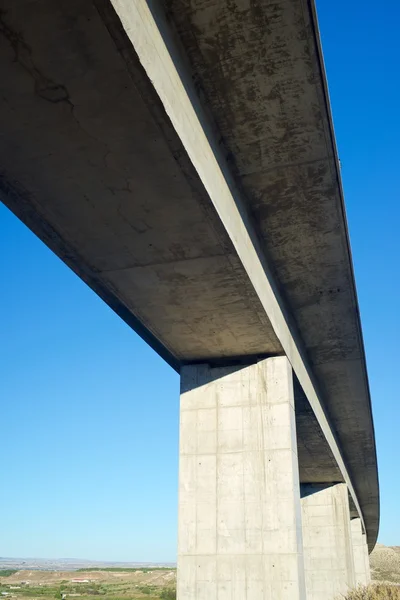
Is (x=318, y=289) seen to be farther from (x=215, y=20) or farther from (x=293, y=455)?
(x=215, y=20)

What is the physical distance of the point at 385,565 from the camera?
8588cm

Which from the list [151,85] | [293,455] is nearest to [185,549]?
[293,455]

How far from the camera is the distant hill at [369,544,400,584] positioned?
7191 cm

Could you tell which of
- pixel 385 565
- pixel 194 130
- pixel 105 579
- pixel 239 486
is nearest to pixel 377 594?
pixel 239 486

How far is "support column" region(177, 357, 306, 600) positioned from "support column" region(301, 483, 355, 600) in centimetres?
1308

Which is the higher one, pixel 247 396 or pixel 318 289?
pixel 318 289

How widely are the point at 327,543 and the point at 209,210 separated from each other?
64.0 feet

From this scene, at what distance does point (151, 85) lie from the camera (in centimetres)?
545

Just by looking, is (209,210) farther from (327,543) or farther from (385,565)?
(385,565)

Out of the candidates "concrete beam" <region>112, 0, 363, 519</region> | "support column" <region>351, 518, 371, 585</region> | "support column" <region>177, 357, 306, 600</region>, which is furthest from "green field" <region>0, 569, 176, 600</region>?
"concrete beam" <region>112, 0, 363, 519</region>

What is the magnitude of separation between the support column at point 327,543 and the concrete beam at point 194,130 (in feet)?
47.6

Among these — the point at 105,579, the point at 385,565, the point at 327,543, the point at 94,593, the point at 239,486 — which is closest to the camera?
the point at 239,486

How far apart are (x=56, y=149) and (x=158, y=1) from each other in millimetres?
1861

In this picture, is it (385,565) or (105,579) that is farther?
(105,579)
